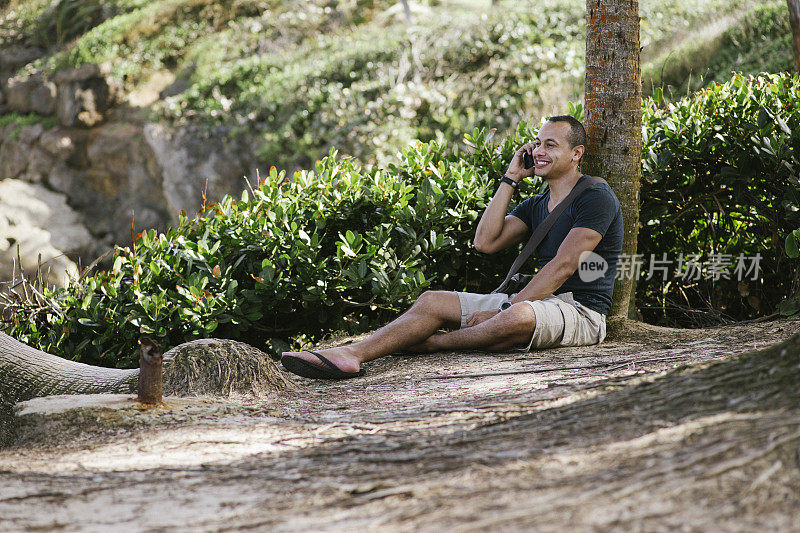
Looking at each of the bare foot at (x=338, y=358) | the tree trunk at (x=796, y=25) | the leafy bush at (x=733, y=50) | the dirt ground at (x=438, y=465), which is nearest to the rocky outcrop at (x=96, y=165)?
the leafy bush at (x=733, y=50)

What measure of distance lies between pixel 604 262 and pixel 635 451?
271 centimetres

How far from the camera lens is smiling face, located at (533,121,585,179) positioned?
4754 millimetres

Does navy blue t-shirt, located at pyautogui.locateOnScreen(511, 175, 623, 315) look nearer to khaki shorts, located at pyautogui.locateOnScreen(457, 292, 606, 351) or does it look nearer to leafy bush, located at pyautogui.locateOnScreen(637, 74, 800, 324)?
khaki shorts, located at pyautogui.locateOnScreen(457, 292, 606, 351)

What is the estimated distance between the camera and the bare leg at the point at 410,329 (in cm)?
441

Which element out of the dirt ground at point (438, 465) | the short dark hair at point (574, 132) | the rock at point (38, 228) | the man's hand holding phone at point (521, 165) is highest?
the rock at point (38, 228)

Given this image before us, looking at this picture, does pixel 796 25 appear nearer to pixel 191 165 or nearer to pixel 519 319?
pixel 519 319

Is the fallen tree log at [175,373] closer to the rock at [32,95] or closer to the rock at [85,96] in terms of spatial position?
the rock at [85,96]

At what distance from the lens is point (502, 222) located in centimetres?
501

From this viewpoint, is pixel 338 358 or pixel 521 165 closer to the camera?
pixel 338 358

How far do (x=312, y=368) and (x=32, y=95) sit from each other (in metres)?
15.3

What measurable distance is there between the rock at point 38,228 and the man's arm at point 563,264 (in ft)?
30.4

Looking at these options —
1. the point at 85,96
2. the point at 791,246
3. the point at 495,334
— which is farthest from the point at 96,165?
the point at 791,246

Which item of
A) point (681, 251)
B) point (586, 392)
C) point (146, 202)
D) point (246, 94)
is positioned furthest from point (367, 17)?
point (586, 392)

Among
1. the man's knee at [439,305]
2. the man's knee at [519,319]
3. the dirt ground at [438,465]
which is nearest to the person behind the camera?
the dirt ground at [438,465]
